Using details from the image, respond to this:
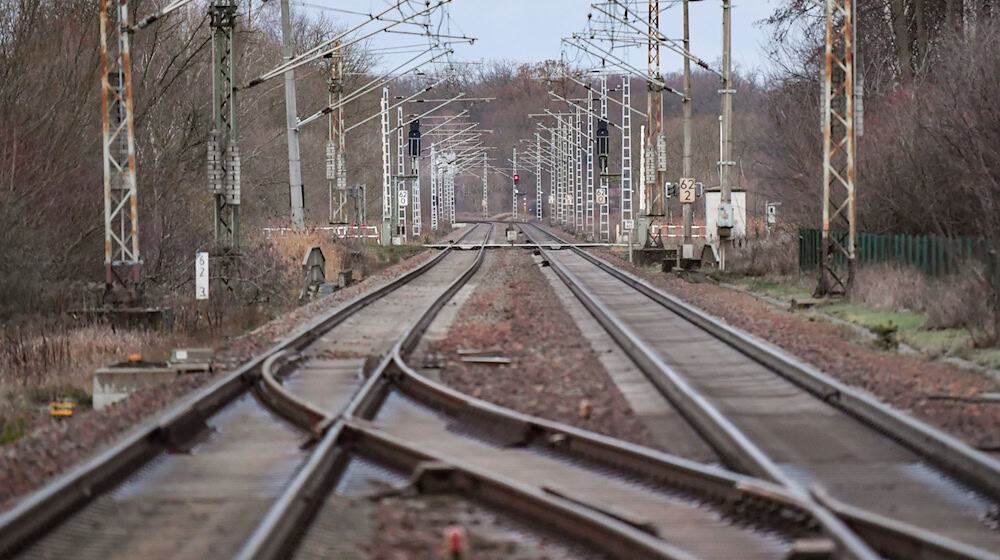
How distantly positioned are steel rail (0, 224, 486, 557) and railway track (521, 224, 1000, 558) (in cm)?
398

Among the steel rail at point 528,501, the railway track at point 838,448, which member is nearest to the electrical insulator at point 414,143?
the railway track at point 838,448

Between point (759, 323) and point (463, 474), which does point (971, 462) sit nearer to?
point (463, 474)

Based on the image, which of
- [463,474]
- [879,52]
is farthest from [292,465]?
[879,52]

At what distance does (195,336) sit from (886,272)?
12491 mm

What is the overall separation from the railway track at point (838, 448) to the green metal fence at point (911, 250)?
21.4 feet

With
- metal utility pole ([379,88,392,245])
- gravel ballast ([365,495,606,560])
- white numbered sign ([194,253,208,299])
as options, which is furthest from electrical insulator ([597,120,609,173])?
gravel ballast ([365,495,606,560])

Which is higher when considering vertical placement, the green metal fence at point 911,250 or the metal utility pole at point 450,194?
the metal utility pole at point 450,194

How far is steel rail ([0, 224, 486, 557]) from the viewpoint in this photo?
23.9 ft

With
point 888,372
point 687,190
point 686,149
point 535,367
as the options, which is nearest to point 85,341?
point 535,367

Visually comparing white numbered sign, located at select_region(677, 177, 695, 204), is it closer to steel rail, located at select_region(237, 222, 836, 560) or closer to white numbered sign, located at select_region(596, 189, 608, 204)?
steel rail, located at select_region(237, 222, 836, 560)

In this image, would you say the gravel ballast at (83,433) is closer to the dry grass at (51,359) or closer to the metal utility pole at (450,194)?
the dry grass at (51,359)

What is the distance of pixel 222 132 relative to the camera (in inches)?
1027

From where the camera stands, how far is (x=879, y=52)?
48.2 m

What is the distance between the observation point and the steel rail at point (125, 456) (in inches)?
287
